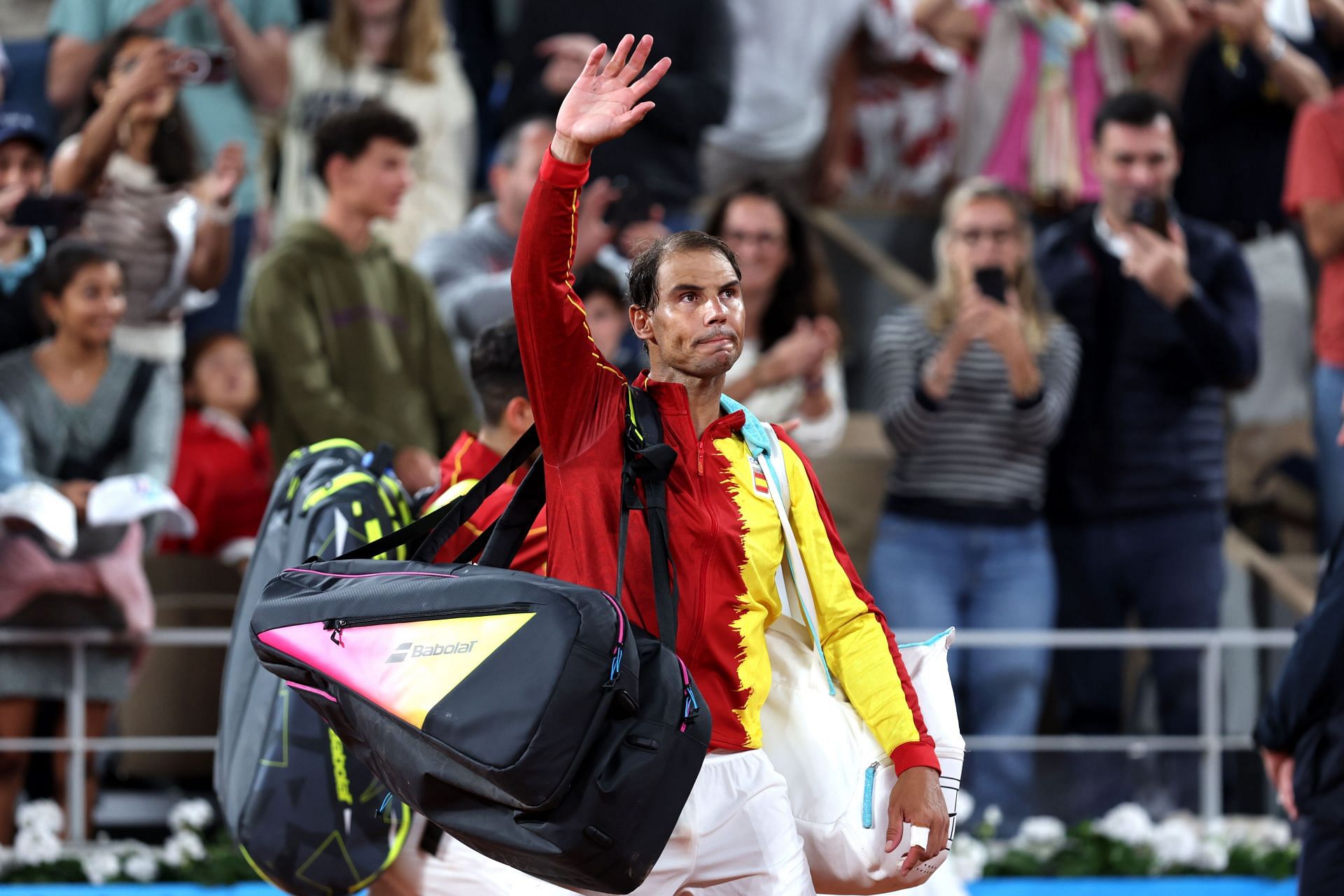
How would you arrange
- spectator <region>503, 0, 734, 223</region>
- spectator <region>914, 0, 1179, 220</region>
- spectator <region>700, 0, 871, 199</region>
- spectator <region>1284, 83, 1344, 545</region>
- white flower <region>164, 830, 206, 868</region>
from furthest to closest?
spectator <region>700, 0, 871, 199</region>
spectator <region>914, 0, 1179, 220</region>
spectator <region>503, 0, 734, 223</region>
spectator <region>1284, 83, 1344, 545</region>
white flower <region>164, 830, 206, 868</region>

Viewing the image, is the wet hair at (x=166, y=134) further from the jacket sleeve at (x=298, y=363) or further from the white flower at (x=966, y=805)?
the white flower at (x=966, y=805)

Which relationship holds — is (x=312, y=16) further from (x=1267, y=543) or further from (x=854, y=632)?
(x=854, y=632)

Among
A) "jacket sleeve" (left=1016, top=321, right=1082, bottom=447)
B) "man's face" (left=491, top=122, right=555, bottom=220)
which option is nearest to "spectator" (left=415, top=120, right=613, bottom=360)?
"man's face" (left=491, top=122, right=555, bottom=220)

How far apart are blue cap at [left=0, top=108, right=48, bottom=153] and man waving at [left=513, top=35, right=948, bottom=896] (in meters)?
3.72

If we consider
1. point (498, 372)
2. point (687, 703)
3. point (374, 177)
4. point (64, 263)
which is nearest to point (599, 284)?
point (374, 177)

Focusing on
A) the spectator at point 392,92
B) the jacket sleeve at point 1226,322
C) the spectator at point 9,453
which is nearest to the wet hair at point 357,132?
the spectator at point 392,92

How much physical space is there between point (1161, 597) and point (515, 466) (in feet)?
12.1

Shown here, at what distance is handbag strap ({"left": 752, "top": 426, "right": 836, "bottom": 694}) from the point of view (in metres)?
3.20

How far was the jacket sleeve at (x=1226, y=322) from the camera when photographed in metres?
6.27

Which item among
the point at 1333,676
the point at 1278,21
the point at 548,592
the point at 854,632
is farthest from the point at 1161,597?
the point at 548,592

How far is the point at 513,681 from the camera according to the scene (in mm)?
2752

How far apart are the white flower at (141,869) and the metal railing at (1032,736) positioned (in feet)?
0.71

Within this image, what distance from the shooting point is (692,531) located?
121 inches

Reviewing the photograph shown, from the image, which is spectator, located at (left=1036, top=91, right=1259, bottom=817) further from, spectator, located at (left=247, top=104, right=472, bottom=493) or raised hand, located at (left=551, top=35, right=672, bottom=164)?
raised hand, located at (left=551, top=35, right=672, bottom=164)
